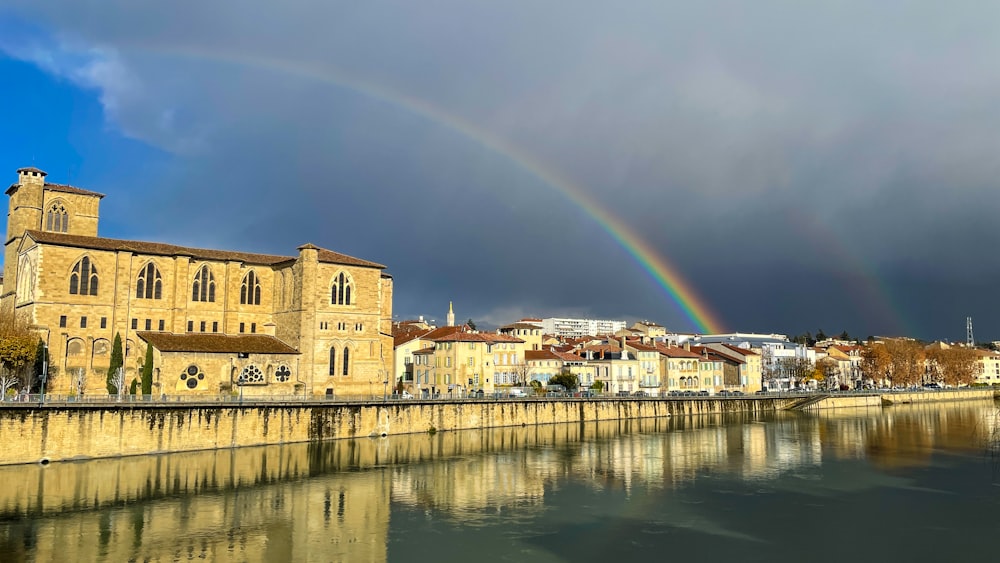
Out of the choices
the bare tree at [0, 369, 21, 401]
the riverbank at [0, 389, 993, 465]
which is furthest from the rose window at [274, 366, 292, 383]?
the bare tree at [0, 369, 21, 401]

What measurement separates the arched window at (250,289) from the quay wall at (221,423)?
18108 mm

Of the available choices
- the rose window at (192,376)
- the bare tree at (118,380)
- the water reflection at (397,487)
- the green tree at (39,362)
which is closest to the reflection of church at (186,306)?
the rose window at (192,376)

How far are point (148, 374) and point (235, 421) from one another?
363 inches

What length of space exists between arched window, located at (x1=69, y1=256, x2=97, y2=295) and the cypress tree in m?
8.45

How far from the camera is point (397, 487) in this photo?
41281 millimetres

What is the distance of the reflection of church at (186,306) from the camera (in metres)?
59.1

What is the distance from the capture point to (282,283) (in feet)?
236

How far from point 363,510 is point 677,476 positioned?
20.4 metres

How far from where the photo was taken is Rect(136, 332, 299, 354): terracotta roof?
5931 cm

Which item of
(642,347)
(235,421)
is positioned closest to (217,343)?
(235,421)

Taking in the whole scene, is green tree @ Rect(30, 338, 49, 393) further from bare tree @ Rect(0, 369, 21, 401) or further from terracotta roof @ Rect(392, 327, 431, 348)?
terracotta roof @ Rect(392, 327, 431, 348)

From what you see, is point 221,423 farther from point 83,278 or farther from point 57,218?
point 57,218

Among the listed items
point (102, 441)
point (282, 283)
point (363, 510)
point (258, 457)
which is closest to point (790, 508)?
point (363, 510)

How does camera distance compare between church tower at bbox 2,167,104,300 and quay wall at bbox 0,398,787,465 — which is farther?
church tower at bbox 2,167,104,300
